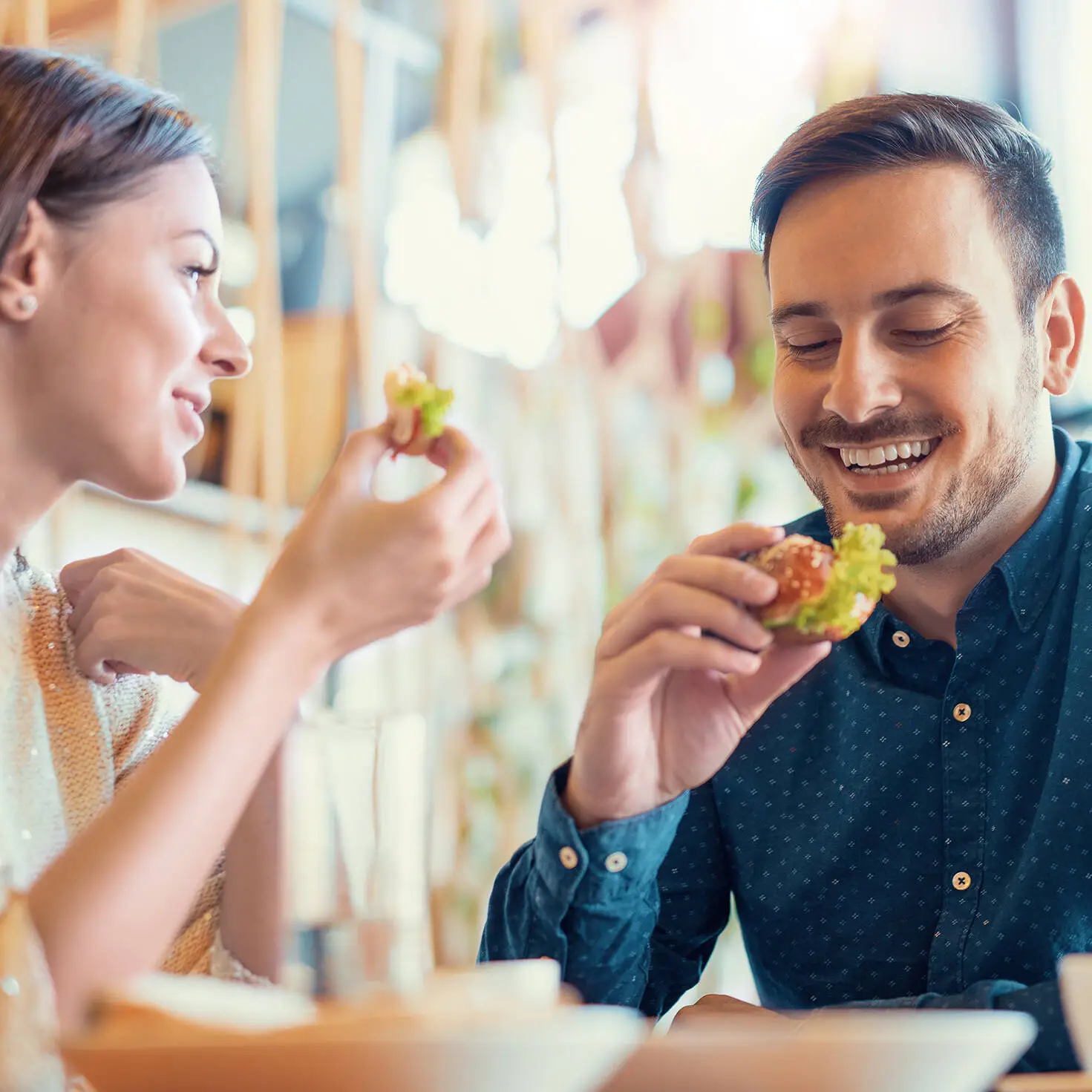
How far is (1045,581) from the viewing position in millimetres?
1540

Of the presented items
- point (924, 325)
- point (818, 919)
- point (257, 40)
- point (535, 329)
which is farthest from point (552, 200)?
point (818, 919)

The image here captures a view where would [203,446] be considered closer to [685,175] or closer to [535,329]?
[535,329]

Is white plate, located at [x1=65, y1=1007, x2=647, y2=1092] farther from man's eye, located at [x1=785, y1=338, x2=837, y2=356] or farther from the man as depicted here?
man's eye, located at [x1=785, y1=338, x2=837, y2=356]

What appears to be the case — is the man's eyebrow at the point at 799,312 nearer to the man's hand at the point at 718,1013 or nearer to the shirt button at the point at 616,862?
the shirt button at the point at 616,862

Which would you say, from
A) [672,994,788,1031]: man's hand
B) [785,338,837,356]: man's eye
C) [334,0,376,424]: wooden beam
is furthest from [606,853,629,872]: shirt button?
[334,0,376,424]: wooden beam

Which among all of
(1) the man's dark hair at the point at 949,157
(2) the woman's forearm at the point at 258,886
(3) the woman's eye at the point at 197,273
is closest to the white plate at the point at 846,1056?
(2) the woman's forearm at the point at 258,886

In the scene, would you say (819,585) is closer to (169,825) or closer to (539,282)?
(169,825)

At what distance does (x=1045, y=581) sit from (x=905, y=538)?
0.18m

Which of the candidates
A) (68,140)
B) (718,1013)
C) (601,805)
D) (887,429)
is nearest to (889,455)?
(887,429)

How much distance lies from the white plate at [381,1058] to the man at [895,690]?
0.68m

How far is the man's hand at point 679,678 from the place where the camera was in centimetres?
115

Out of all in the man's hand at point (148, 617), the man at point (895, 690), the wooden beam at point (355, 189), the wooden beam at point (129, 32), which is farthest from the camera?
the wooden beam at point (355, 189)

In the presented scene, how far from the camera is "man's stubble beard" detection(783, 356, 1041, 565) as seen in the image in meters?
1.54

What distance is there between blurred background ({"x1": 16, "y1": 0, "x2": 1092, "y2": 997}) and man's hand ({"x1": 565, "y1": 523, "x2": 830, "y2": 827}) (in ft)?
5.17
